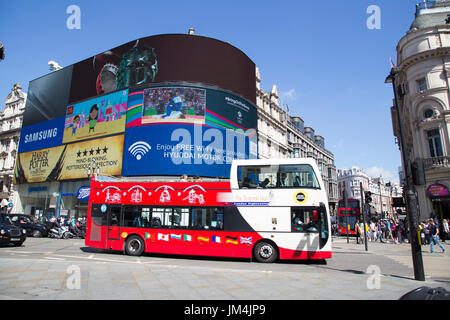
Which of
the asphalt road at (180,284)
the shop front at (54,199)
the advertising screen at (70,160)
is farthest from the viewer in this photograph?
the shop front at (54,199)

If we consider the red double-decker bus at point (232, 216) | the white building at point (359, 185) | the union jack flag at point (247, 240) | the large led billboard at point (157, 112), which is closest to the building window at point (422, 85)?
the large led billboard at point (157, 112)

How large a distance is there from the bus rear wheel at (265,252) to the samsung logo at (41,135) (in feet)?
119

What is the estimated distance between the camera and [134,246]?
1306 centimetres

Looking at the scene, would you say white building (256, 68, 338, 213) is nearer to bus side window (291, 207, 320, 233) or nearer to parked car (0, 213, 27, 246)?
bus side window (291, 207, 320, 233)

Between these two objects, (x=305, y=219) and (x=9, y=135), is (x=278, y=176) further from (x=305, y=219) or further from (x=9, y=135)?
(x=9, y=135)

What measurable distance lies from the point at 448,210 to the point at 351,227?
34.1 ft

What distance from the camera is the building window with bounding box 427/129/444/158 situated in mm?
24469

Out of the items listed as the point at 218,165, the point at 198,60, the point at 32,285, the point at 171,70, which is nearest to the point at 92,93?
the point at 171,70

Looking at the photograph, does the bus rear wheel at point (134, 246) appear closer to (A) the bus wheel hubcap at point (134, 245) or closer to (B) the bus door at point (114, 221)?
(A) the bus wheel hubcap at point (134, 245)

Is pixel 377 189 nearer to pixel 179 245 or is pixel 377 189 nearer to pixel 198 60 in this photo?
Answer: pixel 198 60

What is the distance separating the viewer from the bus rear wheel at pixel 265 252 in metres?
11.4

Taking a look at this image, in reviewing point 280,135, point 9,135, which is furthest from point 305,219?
point 9,135

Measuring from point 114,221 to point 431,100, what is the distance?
2757 centimetres

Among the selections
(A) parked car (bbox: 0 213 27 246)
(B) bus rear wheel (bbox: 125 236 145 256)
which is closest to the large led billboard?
(A) parked car (bbox: 0 213 27 246)
